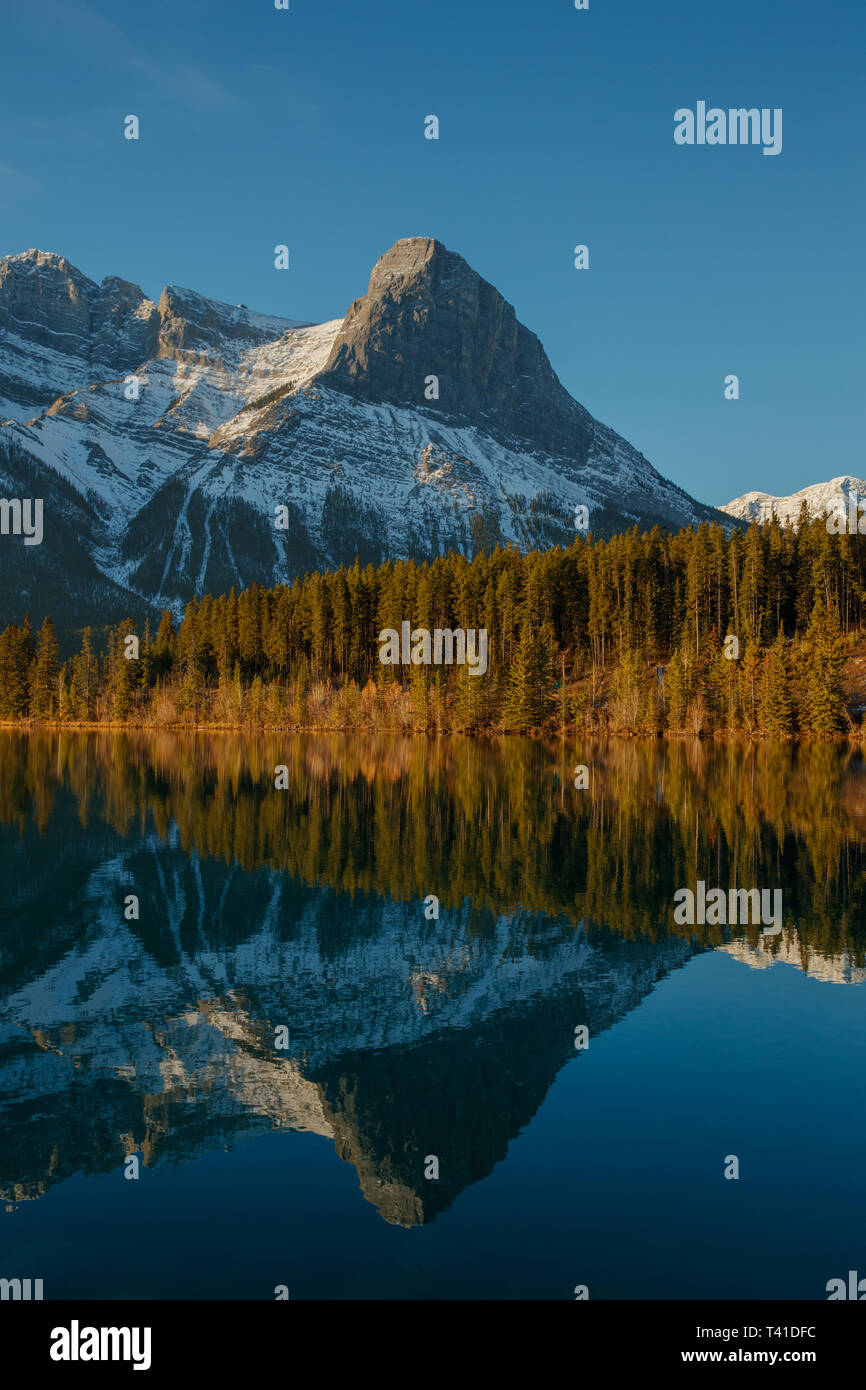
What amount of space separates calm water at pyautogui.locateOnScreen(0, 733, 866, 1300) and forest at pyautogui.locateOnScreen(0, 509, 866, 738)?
72.1 meters

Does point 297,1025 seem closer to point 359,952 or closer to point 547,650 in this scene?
point 359,952

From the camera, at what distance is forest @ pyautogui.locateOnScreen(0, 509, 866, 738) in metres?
105

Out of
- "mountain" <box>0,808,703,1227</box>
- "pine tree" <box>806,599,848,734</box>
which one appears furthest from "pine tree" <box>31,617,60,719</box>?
"mountain" <box>0,808,703,1227</box>

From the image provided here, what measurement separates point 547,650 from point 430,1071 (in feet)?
329

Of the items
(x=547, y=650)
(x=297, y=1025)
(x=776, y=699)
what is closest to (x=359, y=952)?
(x=297, y=1025)

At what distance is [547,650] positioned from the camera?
114m

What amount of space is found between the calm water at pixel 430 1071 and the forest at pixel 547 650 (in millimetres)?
72148

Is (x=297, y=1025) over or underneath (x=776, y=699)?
underneath

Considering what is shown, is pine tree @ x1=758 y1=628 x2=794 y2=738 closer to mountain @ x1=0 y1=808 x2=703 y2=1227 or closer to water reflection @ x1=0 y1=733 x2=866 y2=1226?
water reflection @ x1=0 y1=733 x2=866 y2=1226

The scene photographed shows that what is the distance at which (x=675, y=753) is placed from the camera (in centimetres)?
8525

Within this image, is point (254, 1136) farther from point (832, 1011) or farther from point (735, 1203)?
point (832, 1011)

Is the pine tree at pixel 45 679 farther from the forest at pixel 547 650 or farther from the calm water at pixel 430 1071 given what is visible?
the calm water at pixel 430 1071

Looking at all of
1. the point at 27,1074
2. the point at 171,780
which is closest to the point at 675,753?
the point at 171,780
